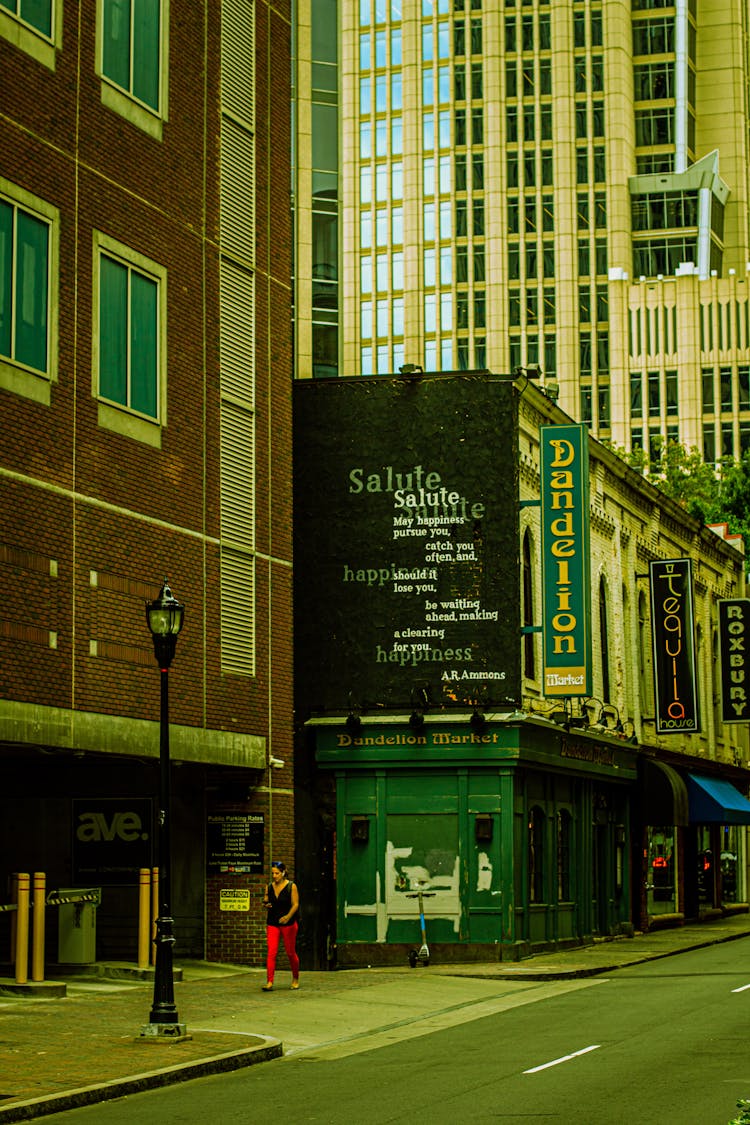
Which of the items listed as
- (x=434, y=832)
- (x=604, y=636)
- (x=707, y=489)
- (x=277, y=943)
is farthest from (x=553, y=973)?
(x=707, y=489)

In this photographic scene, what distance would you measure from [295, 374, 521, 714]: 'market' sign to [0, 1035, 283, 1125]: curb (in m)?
12.7

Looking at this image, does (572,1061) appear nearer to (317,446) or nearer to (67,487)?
(67,487)

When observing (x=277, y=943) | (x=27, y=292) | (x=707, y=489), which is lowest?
(x=277, y=943)

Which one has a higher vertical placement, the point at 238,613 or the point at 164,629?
the point at 238,613

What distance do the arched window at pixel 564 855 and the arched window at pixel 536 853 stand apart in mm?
1374

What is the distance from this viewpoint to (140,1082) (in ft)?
51.9

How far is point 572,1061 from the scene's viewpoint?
16.8 meters

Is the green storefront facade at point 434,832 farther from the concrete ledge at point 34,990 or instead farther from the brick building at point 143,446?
the concrete ledge at point 34,990

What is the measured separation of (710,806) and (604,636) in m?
7.27

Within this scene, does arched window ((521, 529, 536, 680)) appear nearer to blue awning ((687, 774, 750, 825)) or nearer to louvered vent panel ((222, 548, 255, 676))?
louvered vent panel ((222, 548, 255, 676))

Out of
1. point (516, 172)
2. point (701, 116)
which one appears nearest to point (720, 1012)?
point (516, 172)

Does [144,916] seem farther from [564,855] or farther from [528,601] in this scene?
[564,855]

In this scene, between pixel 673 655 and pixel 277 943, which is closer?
pixel 277 943

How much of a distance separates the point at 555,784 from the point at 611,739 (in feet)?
12.4
